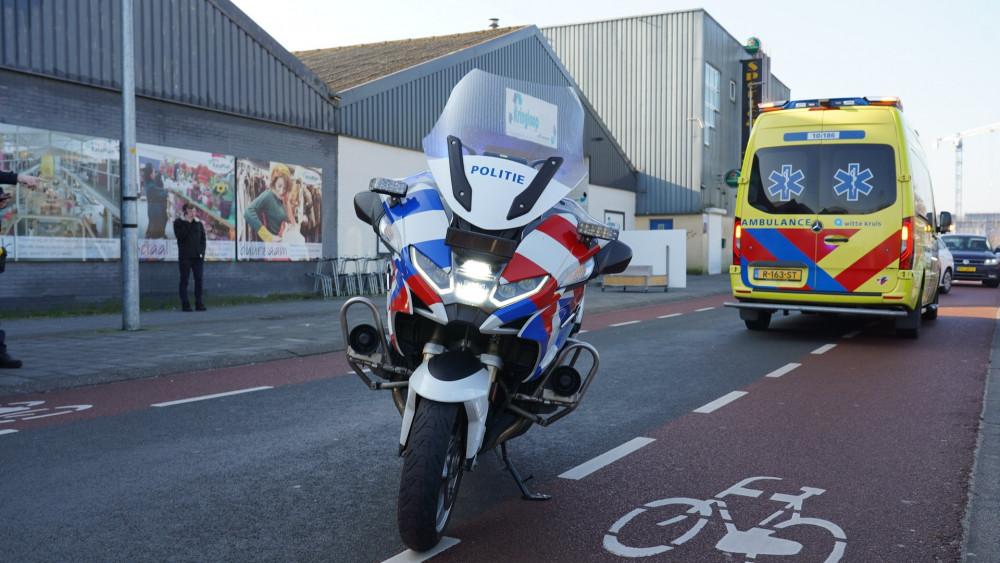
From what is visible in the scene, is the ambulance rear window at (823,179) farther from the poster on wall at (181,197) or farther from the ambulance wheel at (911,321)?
the poster on wall at (181,197)

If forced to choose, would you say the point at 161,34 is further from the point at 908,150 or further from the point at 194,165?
the point at 908,150

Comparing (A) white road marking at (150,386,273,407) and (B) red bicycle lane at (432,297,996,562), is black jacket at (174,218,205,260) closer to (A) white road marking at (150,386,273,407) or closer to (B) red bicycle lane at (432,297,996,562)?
(A) white road marking at (150,386,273,407)

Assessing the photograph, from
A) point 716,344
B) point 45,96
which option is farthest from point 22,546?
point 45,96

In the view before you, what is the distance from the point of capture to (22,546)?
3588 millimetres

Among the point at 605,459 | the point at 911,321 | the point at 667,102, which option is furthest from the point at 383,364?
the point at 667,102

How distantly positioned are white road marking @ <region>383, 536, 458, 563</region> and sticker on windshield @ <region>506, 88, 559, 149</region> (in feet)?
6.59

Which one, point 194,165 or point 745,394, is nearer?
point 745,394

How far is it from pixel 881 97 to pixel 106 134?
41.5ft

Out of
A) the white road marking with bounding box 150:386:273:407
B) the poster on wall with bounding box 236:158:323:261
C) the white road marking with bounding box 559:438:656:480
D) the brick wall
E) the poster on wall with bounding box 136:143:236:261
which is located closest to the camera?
the white road marking with bounding box 559:438:656:480

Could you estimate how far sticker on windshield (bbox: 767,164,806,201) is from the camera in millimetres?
11352

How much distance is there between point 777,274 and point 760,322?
57.2 inches

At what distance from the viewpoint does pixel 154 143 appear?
15992 millimetres

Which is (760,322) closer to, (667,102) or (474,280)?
(474,280)

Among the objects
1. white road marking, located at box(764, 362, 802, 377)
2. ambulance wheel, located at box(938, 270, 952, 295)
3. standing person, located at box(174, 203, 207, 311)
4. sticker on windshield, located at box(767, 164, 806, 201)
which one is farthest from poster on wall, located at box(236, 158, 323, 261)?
ambulance wheel, located at box(938, 270, 952, 295)
